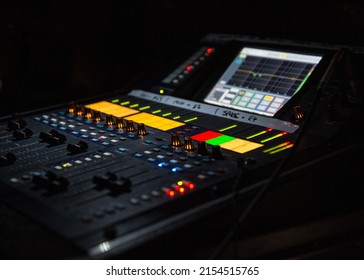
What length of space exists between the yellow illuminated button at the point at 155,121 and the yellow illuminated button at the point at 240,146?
0.26 metres

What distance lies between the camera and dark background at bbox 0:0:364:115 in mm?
2348

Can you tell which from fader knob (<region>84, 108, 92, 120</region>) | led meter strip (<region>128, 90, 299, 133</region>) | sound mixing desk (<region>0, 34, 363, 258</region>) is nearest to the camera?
sound mixing desk (<region>0, 34, 363, 258</region>)

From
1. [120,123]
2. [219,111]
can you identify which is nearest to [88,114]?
[120,123]

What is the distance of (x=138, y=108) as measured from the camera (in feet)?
6.49

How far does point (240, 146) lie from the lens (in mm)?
1527

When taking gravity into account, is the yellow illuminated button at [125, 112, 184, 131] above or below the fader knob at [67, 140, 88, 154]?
above

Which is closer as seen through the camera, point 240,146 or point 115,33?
point 240,146

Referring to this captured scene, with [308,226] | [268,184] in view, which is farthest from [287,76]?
[268,184]

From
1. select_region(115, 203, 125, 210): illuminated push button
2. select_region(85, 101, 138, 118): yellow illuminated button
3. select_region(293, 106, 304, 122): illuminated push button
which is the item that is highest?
select_region(293, 106, 304, 122): illuminated push button

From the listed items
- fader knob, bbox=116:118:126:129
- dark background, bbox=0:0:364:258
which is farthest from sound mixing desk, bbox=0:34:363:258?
dark background, bbox=0:0:364:258

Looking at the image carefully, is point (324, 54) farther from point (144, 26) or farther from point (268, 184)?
point (144, 26)

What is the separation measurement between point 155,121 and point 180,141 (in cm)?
28

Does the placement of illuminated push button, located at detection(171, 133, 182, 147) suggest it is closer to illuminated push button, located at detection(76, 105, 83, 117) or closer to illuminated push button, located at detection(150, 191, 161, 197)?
illuminated push button, located at detection(150, 191, 161, 197)

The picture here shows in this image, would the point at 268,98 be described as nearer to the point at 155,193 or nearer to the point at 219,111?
the point at 219,111
